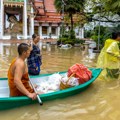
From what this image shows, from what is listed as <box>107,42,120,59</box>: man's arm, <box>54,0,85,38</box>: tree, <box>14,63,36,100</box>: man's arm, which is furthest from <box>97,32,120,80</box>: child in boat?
<box>54,0,85,38</box>: tree

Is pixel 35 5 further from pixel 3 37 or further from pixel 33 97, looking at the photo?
pixel 33 97

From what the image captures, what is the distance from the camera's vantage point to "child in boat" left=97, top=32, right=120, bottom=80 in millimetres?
7652

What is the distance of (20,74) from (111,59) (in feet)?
11.2

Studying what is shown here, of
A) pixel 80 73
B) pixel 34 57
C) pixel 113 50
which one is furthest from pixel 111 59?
pixel 34 57

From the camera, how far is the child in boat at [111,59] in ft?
25.1

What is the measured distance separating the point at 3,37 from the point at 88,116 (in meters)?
34.7

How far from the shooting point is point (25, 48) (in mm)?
5133

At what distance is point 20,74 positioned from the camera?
5.11m

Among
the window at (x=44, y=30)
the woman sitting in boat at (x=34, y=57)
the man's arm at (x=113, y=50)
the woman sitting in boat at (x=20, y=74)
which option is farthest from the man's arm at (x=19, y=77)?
the window at (x=44, y=30)

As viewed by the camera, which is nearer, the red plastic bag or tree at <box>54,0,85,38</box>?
the red plastic bag

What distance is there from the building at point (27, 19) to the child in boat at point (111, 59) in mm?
27494

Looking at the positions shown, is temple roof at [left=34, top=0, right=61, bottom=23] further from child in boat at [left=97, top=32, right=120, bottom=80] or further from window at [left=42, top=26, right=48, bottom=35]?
child in boat at [left=97, top=32, right=120, bottom=80]

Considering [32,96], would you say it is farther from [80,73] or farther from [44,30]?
[44,30]

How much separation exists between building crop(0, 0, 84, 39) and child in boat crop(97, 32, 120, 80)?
2749 centimetres
